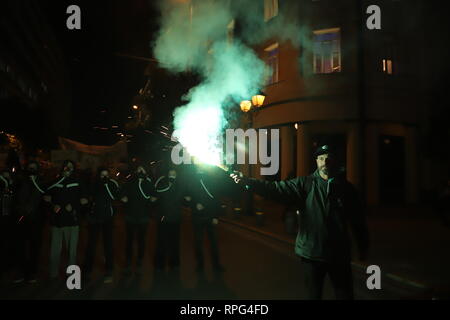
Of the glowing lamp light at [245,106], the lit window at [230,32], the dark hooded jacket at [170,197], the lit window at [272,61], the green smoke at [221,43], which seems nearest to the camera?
the dark hooded jacket at [170,197]

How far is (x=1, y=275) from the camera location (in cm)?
611

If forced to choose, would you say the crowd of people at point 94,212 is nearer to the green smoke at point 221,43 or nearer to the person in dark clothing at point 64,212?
the person in dark clothing at point 64,212

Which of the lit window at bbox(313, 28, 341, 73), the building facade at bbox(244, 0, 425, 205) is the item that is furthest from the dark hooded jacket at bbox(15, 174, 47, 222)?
the lit window at bbox(313, 28, 341, 73)

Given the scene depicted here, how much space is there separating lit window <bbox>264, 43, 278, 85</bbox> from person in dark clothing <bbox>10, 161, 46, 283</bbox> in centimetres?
1541

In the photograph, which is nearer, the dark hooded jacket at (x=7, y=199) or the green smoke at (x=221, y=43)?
the dark hooded jacket at (x=7, y=199)

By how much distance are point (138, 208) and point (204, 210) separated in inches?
44.0

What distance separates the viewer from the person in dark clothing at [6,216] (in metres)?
6.16

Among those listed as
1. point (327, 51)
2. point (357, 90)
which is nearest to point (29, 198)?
point (357, 90)

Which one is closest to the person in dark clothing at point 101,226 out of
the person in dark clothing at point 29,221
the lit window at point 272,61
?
the person in dark clothing at point 29,221

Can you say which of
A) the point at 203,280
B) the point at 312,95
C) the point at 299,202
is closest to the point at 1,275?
the point at 203,280

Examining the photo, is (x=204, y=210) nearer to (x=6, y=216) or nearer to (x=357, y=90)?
(x=6, y=216)

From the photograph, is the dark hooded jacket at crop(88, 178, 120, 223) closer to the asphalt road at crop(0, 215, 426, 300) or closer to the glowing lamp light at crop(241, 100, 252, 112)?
the asphalt road at crop(0, 215, 426, 300)

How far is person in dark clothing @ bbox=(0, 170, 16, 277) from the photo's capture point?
6.16m
